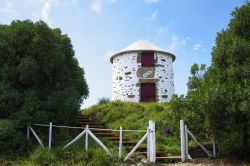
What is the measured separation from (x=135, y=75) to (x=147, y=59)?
1.47 meters

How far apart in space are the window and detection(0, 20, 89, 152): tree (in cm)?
1163

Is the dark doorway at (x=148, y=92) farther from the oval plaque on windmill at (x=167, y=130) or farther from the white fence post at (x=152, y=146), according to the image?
the white fence post at (x=152, y=146)

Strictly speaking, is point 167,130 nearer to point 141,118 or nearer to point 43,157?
point 141,118

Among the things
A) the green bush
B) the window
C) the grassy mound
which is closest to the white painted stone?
the window

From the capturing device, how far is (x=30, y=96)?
14844 mm

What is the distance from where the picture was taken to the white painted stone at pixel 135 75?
27.7 metres

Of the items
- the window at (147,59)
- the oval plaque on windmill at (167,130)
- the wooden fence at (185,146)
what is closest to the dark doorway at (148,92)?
the window at (147,59)

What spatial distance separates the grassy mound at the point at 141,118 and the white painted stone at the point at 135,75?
13.5 feet

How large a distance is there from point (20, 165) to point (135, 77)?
16.0 metres

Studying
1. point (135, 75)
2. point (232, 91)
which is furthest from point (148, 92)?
point (232, 91)

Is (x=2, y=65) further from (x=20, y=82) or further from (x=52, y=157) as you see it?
(x=52, y=157)

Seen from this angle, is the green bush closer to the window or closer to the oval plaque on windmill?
the oval plaque on windmill

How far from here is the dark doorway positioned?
90.4 feet

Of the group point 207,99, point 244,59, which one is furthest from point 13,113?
point 244,59
